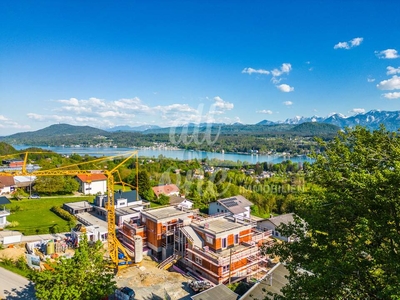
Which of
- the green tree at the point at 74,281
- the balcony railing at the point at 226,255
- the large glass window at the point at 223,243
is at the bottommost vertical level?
the balcony railing at the point at 226,255

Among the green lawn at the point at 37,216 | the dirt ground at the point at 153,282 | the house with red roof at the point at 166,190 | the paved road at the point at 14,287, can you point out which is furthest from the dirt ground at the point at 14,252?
the house with red roof at the point at 166,190

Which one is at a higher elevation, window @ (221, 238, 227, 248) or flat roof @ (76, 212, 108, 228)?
window @ (221, 238, 227, 248)

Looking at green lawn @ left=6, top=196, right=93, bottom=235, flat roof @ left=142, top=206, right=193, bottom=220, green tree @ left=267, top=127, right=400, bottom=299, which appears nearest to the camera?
green tree @ left=267, top=127, right=400, bottom=299

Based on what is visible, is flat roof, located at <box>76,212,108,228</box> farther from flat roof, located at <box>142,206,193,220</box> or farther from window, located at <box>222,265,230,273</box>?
window, located at <box>222,265,230,273</box>

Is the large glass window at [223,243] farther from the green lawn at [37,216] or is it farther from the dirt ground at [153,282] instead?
the green lawn at [37,216]

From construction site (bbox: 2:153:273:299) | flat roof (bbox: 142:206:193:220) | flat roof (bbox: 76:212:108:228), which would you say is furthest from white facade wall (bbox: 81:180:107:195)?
flat roof (bbox: 142:206:193:220)

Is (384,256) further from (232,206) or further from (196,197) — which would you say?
(196,197)

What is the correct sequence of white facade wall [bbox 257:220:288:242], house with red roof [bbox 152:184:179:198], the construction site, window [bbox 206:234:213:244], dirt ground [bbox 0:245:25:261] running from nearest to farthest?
the construction site, window [bbox 206:234:213:244], dirt ground [bbox 0:245:25:261], white facade wall [bbox 257:220:288:242], house with red roof [bbox 152:184:179:198]

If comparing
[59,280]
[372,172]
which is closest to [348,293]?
[372,172]
